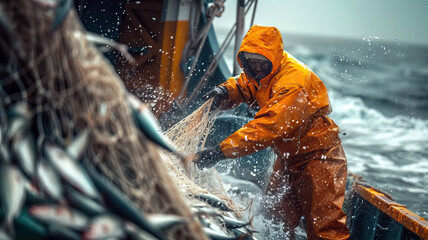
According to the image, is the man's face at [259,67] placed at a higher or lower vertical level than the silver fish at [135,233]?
higher

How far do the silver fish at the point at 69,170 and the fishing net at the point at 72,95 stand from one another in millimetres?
75

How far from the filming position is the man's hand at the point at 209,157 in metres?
3.00

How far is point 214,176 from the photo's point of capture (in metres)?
3.43

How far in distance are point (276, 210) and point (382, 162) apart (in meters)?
8.87

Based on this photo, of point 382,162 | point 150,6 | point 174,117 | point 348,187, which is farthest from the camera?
point 382,162

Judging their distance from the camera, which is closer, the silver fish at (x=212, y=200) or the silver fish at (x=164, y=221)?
the silver fish at (x=164, y=221)

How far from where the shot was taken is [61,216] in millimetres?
1110

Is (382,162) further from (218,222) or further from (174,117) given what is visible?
(218,222)

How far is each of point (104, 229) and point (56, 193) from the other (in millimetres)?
172

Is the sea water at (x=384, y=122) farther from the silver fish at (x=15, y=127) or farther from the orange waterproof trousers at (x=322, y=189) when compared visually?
the silver fish at (x=15, y=127)

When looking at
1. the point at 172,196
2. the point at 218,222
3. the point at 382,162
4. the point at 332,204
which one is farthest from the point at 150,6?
the point at 382,162

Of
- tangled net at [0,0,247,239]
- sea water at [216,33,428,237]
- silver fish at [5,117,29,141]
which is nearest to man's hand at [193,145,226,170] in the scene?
sea water at [216,33,428,237]

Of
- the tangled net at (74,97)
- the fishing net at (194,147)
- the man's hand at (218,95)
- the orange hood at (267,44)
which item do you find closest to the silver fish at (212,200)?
the fishing net at (194,147)

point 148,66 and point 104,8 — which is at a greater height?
point 104,8
